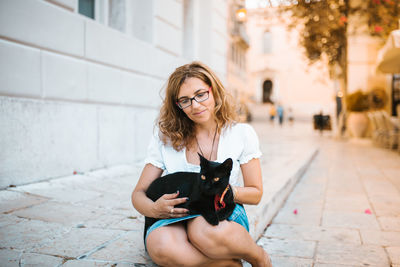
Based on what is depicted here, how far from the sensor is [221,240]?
6.15 ft

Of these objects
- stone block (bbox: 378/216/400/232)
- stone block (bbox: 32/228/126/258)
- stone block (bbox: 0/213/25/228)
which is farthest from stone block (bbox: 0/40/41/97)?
stone block (bbox: 378/216/400/232)

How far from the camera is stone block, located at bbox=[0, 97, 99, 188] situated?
12.1 feet

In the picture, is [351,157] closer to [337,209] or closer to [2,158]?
[337,209]

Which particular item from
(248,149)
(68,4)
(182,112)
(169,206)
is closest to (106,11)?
(68,4)

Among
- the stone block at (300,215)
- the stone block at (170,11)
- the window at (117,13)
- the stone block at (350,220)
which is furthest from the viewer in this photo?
the stone block at (170,11)

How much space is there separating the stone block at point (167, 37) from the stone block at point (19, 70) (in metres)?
2.89

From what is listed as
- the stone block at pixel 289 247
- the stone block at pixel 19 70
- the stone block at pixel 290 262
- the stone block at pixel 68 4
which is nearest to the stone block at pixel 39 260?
the stone block at pixel 290 262

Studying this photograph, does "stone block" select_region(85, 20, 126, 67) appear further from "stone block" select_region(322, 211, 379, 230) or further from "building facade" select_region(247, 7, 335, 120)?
"building facade" select_region(247, 7, 335, 120)

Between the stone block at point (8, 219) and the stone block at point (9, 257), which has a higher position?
the stone block at point (8, 219)

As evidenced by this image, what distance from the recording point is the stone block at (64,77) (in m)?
4.21

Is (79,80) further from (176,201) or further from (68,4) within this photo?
(176,201)

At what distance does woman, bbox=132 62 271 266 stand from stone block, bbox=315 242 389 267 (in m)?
0.77

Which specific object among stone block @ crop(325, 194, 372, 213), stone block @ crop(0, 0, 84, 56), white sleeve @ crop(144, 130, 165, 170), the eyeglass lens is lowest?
stone block @ crop(325, 194, 372, 213)

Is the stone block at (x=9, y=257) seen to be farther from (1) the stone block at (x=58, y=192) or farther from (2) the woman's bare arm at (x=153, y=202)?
(1) the stone block at (x=58, y=192)
